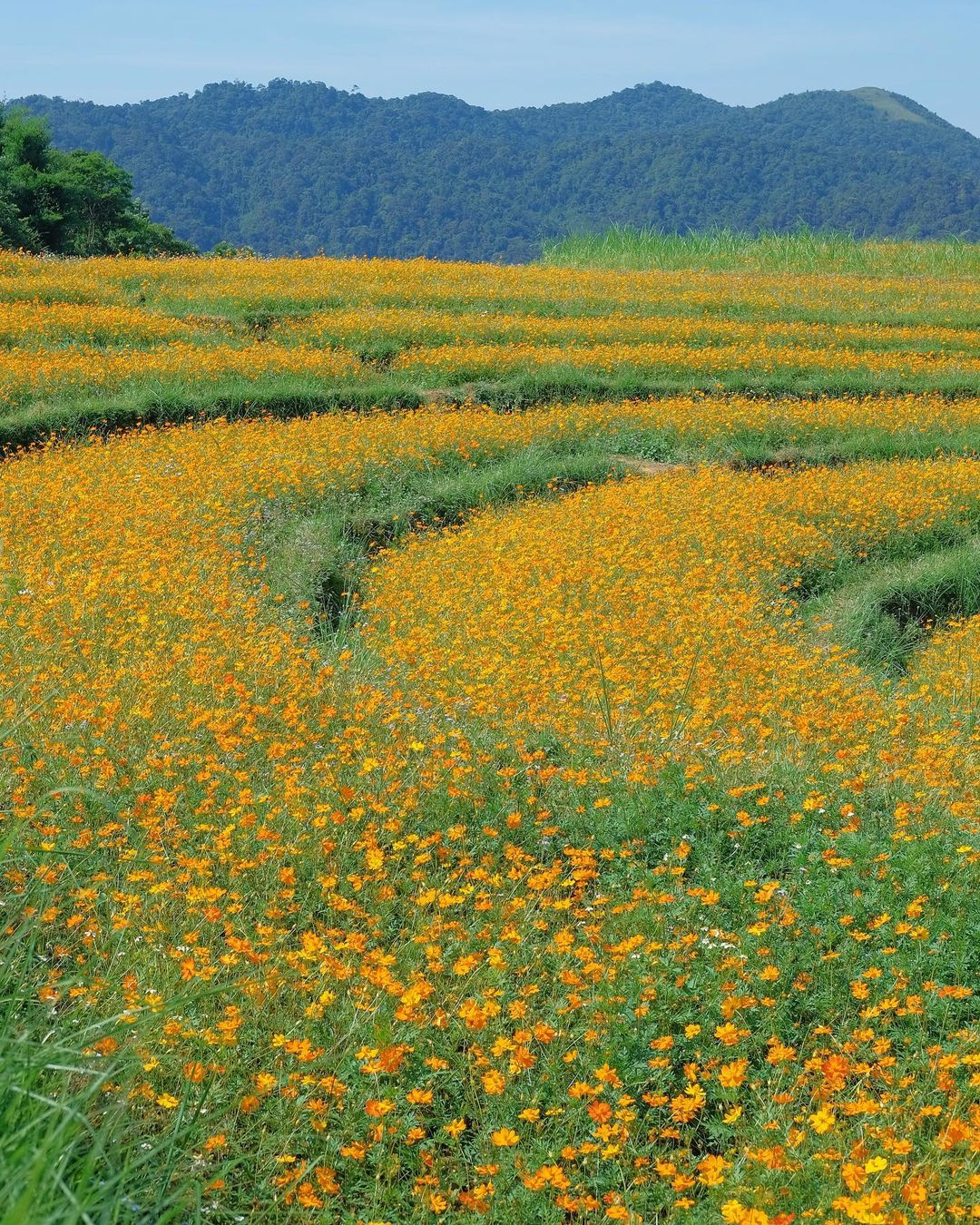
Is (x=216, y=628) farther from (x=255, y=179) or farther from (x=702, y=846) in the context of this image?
(x=255, y=179)

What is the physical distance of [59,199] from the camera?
2594 cm

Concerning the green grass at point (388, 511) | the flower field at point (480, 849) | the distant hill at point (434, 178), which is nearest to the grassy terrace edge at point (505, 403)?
the green grass at point (388, 511)

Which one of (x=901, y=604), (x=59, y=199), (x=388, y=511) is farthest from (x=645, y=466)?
(x=59, y=199)

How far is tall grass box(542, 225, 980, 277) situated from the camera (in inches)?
1104

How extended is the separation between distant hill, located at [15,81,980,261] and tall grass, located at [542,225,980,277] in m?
45.8

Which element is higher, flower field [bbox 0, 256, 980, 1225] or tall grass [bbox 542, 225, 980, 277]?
tall grass [bbox 542, 225, 980, 277]

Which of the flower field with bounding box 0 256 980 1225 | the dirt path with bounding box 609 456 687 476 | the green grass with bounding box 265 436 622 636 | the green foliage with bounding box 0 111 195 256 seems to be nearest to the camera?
the flower field with bounding box 0 256 980 1225

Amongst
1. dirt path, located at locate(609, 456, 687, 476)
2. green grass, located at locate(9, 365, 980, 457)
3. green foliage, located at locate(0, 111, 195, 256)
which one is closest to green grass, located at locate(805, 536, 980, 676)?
dirt path, located at locate(609, 456, 687, 476)

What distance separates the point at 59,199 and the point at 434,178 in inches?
3387

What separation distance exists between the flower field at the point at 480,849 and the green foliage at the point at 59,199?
54.3ft

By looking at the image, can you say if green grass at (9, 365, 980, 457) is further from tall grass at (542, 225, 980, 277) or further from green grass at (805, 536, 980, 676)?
tall grass at (542, 225, 980, 277)

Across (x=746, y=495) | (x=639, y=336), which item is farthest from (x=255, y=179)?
(x=746, y=495)

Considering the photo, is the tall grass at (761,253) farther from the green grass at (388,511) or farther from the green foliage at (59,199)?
the green grass at (388,511)

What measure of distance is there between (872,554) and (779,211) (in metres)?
125
